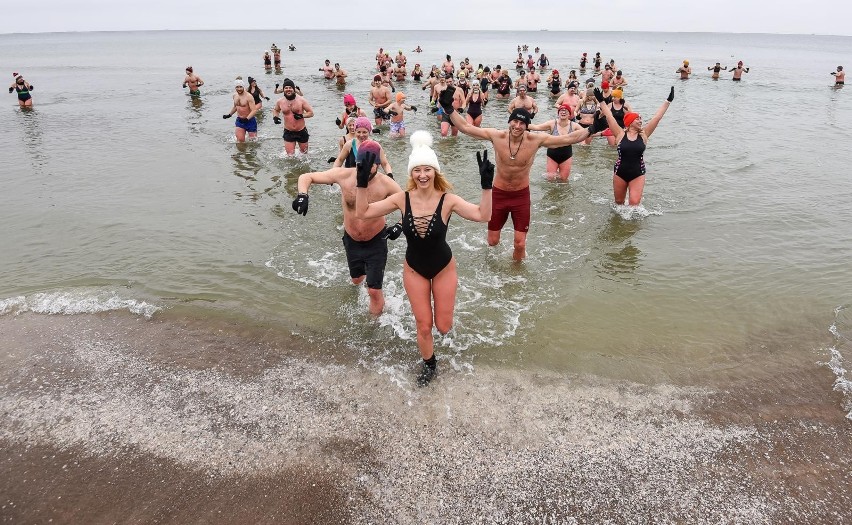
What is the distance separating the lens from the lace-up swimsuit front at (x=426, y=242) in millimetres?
3906

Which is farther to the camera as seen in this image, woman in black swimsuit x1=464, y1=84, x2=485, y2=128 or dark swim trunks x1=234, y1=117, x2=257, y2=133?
woman in black swimsuit x1=464, y1=84, x2=485, y2=128

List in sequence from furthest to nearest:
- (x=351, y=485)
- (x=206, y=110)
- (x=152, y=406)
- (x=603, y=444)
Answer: (x=206, y=110), (x=152, y=406), (x=603, y=444), (x=351, y=485)

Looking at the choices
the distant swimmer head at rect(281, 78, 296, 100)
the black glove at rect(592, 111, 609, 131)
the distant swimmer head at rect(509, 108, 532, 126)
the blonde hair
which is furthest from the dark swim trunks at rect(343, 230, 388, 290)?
the distant swimmer head at rect(281, 78, 296, 100)

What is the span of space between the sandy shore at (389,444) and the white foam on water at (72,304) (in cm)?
85

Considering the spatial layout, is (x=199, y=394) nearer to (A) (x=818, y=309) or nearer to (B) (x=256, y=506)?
(B) (x=256, y=506)

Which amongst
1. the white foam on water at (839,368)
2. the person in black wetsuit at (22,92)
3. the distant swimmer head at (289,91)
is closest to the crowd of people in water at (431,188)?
the distant swimmer head at (289,91)

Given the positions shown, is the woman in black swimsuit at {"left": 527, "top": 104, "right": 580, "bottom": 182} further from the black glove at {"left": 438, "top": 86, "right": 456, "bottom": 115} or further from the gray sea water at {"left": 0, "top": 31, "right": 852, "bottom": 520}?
the black glove at {"left": 438, "top": 86, "right": 456, "bottom": 115}

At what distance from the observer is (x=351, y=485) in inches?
138

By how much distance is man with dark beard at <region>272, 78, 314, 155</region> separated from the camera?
1153 centimetres

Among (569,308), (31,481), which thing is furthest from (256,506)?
(569,308)

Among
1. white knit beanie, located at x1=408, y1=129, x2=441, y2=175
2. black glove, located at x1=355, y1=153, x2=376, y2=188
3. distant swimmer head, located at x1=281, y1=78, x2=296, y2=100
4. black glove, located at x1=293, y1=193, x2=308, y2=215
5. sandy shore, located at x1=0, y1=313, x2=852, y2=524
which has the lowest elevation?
sandy shore, located at x1=0, y1=313, x2=852, y2=524

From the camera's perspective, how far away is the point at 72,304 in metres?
5.86

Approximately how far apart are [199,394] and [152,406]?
15.5 inches

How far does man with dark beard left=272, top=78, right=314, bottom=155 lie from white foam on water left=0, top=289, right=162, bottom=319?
6991mm
